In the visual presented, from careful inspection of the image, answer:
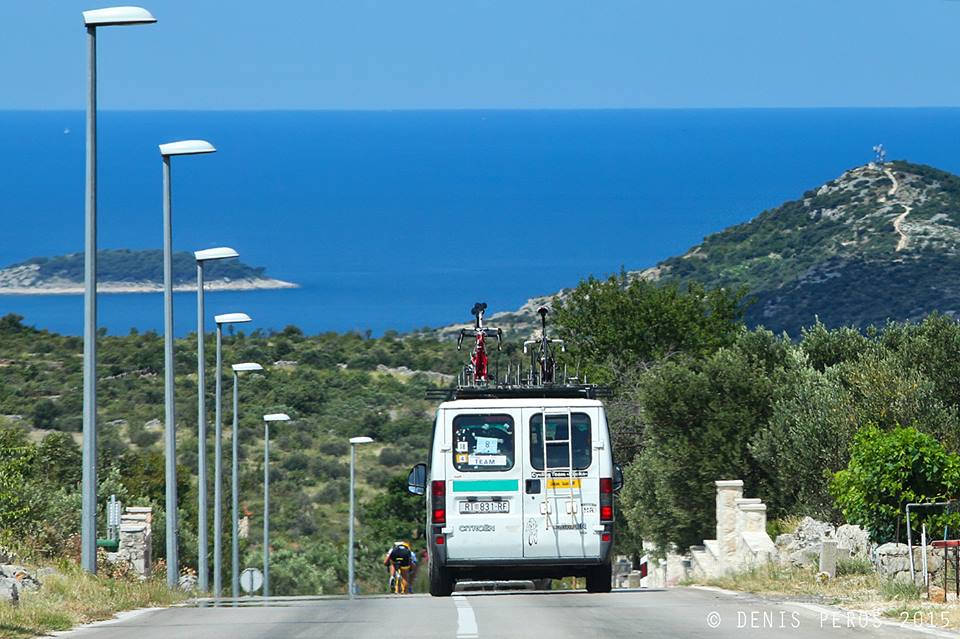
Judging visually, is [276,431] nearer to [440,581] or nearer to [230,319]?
[230,319]

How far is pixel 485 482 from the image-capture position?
2300cm

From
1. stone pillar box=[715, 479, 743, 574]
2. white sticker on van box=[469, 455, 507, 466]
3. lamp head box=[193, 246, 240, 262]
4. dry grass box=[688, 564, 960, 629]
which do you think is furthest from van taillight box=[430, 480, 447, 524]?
lamp head box=[193, 246, 240, 262]

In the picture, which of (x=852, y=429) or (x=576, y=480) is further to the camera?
(x=852, y=429)

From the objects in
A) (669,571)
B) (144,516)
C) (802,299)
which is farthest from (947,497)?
(802,299)

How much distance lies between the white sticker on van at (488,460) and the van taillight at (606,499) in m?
1.31

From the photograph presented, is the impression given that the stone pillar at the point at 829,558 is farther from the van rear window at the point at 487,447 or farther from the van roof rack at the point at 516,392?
the van rear window at the point at 487,447

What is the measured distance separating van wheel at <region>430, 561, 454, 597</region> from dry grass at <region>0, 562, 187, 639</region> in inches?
137

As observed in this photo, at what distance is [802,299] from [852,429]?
8332cm

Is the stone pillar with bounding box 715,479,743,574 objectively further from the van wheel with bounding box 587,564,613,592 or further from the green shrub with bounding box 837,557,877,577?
the green shrub with bounding box 837,557,877,577

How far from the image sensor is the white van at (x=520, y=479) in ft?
75.3

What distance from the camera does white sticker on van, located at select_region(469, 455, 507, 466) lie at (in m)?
23.0

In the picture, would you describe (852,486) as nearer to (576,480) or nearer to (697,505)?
(576,480)

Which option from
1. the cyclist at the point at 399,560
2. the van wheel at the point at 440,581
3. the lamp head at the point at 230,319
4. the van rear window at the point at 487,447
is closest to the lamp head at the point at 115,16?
the van rear window at the point at 487,447

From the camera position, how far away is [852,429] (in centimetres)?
3597
